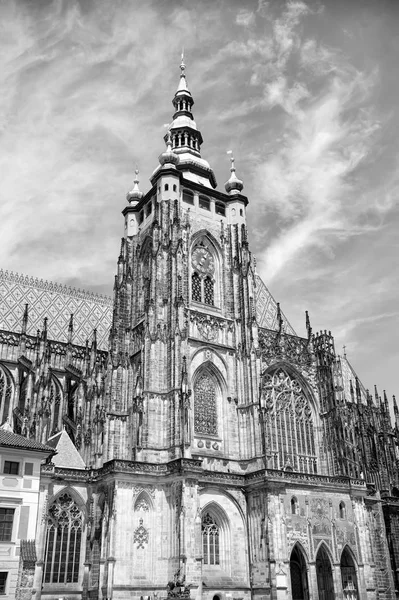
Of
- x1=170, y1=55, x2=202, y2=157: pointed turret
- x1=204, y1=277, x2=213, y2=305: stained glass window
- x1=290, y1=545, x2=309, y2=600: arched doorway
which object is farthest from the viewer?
x1=170, y1=55, x2=202, y2=157: pointed turret

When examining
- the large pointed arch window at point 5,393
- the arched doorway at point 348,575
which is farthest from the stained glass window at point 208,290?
the arched doorway at point 348,575

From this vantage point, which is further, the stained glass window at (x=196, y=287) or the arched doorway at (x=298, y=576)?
the stained glass window at (x=196, y=287)

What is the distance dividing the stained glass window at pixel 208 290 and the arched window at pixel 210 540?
14642 mm

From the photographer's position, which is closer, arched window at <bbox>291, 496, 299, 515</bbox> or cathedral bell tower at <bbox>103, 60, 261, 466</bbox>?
arched window at <bbox>291, 496, 299, 515</bbox>

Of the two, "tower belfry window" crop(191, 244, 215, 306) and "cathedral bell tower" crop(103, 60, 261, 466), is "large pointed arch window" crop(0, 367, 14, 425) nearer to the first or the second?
"cathedral bell tower" crop(103, 60, 261, 466)

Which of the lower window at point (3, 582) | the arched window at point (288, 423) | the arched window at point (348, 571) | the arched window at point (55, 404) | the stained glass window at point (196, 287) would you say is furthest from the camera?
the arched window at point (55, 404)

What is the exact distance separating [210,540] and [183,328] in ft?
41.9

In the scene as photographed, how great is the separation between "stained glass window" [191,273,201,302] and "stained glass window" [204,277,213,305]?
568mm

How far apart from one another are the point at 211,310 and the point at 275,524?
581 inches

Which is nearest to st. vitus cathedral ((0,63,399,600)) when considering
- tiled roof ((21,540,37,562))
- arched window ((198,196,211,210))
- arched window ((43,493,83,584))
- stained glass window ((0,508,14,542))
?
arched window ((43,493,83,584))

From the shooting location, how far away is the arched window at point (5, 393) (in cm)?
4209

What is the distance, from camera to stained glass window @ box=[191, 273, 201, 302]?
43.2 meters

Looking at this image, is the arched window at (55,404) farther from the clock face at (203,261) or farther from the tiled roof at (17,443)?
the clock face at (203,261)

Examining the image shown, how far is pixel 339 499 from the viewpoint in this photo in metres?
39.3
